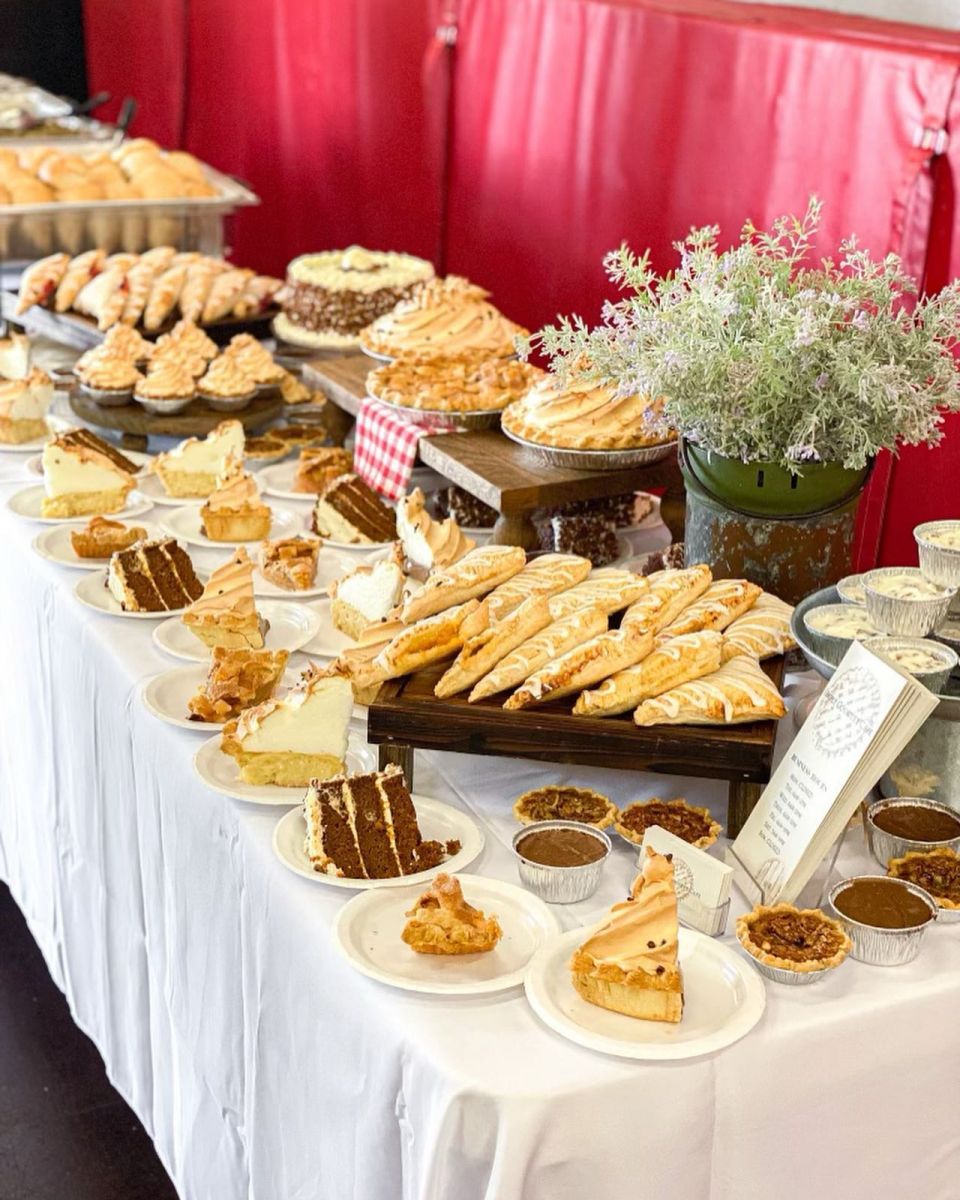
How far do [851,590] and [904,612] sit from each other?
133 millimetres

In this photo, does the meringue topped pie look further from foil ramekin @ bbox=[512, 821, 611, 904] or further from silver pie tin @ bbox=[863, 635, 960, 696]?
silver pie tin @ bbox=[863, 635, 960, 696]

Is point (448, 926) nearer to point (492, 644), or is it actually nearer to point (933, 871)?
point (492, 644)

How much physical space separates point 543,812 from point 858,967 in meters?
0.41

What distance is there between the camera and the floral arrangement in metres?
1.80

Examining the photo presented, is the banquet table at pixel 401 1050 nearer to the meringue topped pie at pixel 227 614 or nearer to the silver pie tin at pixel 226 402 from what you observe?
the meringue topped pie at pixel 227 614

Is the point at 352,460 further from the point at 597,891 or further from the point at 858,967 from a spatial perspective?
the point at 858,967

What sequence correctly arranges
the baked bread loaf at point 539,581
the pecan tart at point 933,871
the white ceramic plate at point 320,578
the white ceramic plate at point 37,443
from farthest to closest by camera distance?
1. the white ceramic plate at point 37,443
2. the white ceramic plate at point 320,578
3. the baked bread loaf at point 539,581
4. the pecan tart at point 933,871

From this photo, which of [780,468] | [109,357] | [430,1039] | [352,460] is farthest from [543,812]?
[109,357]

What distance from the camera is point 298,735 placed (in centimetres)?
171

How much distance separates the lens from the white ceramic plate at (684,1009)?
4.25 ft

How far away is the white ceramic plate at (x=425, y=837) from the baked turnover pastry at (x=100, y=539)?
2.90 feet

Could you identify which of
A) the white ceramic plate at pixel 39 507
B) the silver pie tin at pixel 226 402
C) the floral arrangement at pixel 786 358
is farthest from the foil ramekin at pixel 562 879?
the silver pie tin at pixel 226 402

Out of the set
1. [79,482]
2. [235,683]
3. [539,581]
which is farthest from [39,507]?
[539,581]

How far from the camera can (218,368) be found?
2.98 m
